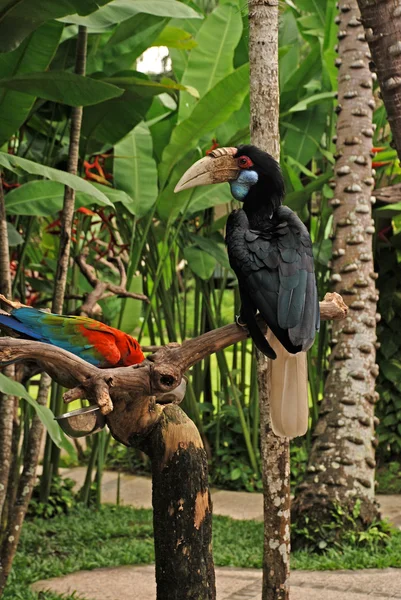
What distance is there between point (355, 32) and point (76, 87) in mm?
2007

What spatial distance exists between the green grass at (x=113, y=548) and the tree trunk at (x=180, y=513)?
1.21m

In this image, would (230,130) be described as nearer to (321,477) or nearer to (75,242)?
(75,242)

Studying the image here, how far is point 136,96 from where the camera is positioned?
418cm

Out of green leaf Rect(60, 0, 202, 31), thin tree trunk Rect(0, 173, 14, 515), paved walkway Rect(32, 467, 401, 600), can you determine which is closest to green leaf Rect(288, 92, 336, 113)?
green leaf Rect(60, 0, 202, 31)

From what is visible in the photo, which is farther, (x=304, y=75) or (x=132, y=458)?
(x=132, y=458)

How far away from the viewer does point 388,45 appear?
2.98 metres

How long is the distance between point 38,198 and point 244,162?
1578 mm

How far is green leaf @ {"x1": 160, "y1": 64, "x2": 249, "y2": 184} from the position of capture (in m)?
4.28

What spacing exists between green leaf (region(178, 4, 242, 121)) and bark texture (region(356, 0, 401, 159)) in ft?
6.41

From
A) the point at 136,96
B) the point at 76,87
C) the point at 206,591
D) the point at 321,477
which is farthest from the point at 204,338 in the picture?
the point at 321,477

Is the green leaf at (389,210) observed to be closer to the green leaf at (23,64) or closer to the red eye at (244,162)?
the green leaf at (23,64)

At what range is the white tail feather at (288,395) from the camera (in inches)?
106

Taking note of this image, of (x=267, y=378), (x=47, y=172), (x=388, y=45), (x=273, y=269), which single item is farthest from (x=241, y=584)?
(x=388, y=45)

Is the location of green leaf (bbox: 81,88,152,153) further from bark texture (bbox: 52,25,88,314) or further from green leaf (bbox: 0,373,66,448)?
green leaf (bbox: 0,373,66,448)
